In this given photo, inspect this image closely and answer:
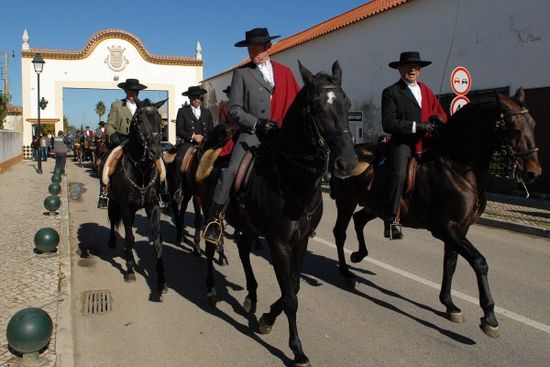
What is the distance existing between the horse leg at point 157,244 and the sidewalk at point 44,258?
1067 mm

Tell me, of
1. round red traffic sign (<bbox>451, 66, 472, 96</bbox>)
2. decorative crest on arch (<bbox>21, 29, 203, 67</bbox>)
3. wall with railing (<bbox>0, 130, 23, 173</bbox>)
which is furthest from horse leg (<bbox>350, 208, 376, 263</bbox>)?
decorative crest on arch (<bbox>21, 29, 203, 67</bbox>)

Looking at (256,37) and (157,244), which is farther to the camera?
(157,244)

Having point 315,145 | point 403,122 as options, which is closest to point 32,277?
point 315,145

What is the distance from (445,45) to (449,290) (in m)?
14.5

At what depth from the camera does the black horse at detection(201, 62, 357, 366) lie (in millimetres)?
3504

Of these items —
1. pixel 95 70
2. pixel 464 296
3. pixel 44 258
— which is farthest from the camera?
pixel 95 70

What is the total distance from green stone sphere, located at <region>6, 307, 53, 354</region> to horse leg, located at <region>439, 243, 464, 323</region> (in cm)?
397

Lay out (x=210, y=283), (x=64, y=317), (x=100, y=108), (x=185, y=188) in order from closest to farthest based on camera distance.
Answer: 1. (x=64, y=317)
2. (x=210, y=283)
3. (x=185, y=188)
4. (x=100, y=108)

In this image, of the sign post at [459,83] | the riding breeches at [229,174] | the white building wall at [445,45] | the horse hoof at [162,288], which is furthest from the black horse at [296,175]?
the sign post at [459,83]

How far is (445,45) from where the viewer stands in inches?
691

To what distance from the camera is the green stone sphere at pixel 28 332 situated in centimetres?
395

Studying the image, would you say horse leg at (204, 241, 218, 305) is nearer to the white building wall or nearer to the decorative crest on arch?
the white building wall

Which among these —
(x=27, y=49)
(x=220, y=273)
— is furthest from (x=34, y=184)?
(x=27, y=49)

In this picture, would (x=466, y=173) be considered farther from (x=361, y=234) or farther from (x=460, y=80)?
(x=460, y=80)
